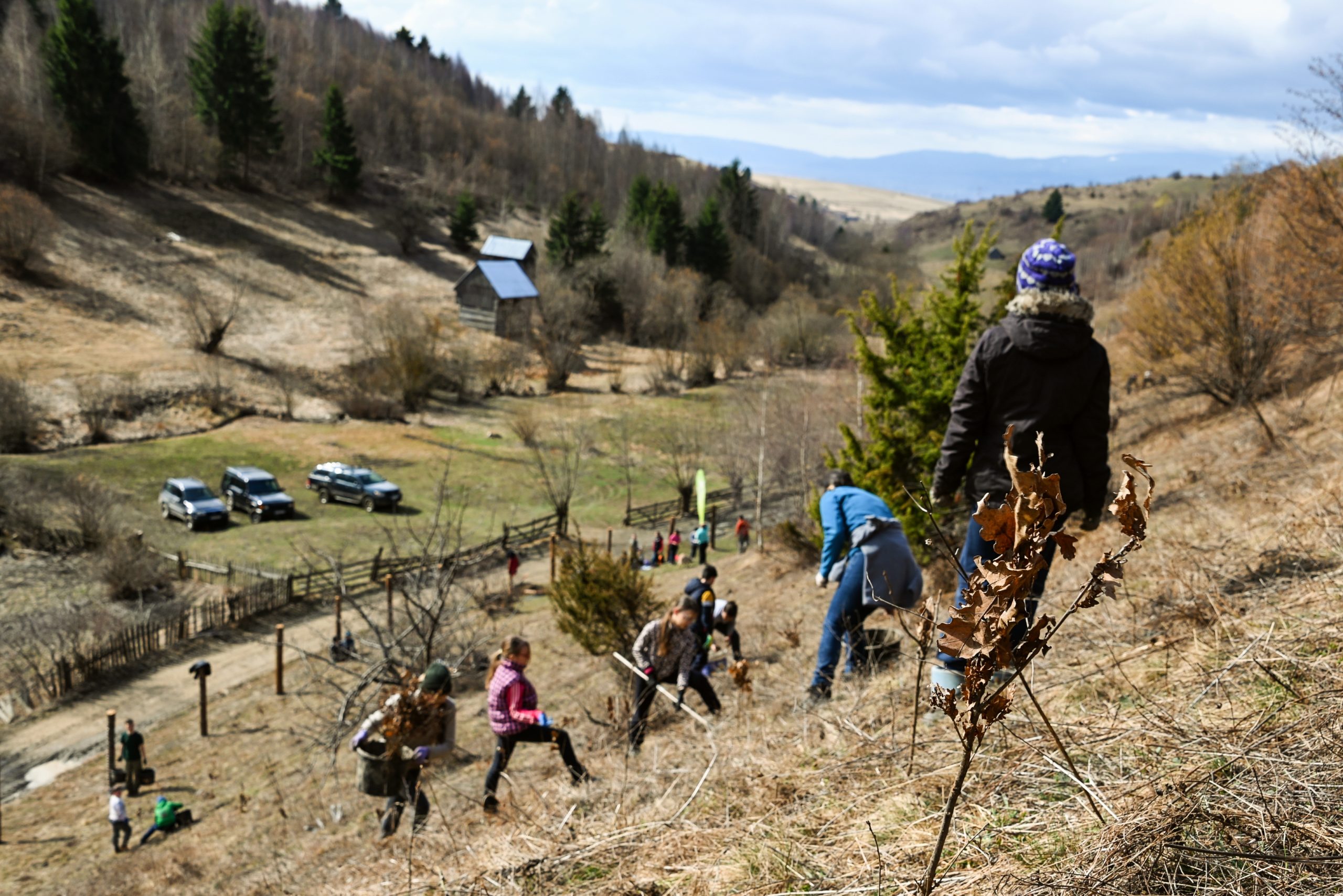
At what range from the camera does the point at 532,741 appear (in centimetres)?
550

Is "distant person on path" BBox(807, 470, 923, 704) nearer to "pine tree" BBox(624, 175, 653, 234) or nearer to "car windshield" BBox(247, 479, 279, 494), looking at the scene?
"car windshield" BBox(247, 479, 279, 494)

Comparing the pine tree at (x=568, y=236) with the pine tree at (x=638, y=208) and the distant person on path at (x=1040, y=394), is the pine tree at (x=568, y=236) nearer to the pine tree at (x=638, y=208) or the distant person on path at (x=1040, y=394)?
the pine tree at (x=638, y=208)

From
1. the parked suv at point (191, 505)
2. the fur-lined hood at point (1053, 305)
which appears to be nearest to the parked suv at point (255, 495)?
the parked suv at point (191, 505)

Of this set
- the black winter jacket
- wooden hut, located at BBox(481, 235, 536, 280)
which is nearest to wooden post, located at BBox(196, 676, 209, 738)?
the black winter jacket

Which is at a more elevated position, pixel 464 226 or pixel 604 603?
pixel 464 226

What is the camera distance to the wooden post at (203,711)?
12.1 meters

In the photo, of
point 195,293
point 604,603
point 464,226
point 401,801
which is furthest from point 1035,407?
point 464,226

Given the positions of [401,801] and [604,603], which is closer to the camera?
→ [401,801]

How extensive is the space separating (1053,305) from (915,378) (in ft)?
16.4

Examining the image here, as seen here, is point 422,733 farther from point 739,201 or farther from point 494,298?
point 739,201

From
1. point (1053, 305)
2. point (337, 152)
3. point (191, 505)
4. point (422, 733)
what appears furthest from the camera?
point (337, 152)

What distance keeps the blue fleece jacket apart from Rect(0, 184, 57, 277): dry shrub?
49054 millimetres

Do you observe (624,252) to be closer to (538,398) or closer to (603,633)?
(538,398)

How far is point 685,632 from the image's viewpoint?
6105 mm
